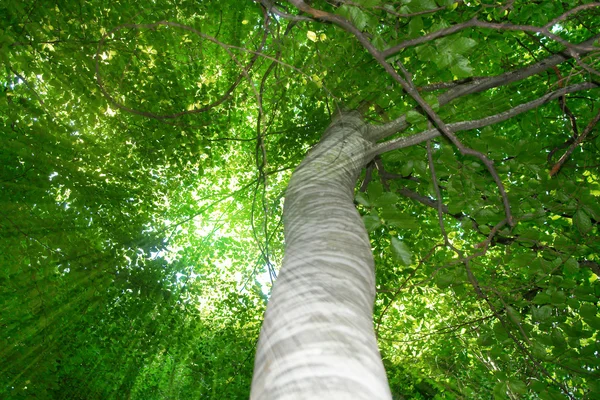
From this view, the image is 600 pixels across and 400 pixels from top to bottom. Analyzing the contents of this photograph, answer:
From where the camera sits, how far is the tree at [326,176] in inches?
38.6

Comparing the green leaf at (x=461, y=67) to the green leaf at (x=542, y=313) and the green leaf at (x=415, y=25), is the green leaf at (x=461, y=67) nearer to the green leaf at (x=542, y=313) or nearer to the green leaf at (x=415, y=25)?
the green leaf at (x=415, y=25)

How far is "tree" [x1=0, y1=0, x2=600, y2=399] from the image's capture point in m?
0.98

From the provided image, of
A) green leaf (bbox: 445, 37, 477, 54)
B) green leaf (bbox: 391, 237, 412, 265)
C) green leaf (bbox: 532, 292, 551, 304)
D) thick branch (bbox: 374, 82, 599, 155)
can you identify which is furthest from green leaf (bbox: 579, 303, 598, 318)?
green leaf (bbox: 445, 37, 477, 54)

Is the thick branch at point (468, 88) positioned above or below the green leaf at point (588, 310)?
above

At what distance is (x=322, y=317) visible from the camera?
1.93ft

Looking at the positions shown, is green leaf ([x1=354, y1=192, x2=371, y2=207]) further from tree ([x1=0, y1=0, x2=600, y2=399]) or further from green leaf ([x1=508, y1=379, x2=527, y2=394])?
green leaf ([x1=508, y1=379, x2=527, y2=394])

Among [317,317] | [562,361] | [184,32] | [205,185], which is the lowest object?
[317,317]

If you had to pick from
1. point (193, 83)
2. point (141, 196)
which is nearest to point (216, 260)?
point (141, 196)

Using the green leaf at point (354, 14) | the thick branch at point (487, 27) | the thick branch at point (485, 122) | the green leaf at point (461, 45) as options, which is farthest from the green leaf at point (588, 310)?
the green leaf at point (354, 14)

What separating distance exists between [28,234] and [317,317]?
12.7 ft

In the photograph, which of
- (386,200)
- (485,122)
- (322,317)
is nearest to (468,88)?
(485,122)

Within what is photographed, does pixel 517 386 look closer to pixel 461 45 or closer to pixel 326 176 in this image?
pixel 326 176

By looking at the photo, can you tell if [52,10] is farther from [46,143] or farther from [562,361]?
[562,361]

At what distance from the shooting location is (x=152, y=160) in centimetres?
476
